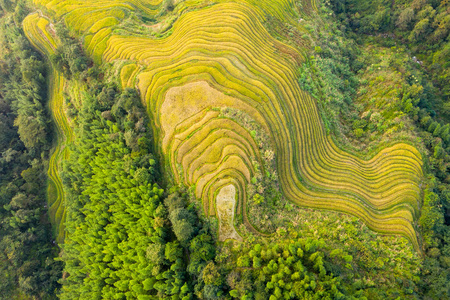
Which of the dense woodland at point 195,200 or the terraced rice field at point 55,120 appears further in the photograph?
the terraced rice field at point 55,120

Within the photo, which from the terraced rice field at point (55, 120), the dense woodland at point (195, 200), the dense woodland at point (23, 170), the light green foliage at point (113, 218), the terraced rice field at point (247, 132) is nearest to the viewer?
the dense woodland at point (195, 200)

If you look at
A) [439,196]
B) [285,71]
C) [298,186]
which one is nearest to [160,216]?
[298,186]

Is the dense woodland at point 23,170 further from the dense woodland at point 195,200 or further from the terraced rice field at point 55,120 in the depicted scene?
the terraced rice field at point 55,120

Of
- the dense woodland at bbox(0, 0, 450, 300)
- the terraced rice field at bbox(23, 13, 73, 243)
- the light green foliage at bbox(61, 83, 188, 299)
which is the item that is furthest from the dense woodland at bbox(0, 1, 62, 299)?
the light green foliage at bbox(61, 83, 188, 299)

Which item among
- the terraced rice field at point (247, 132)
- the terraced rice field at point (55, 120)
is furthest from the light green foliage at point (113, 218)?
the terraced rice field at point (55, 120)

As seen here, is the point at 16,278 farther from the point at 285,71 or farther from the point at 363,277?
the point at 285,71

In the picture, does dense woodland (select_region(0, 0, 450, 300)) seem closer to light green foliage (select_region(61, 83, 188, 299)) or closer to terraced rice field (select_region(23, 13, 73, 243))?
light green foliage (select_region(61, 83, 188, 299))

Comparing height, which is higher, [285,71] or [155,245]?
[285,71]

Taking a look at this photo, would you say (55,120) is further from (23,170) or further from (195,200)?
(195,200)
